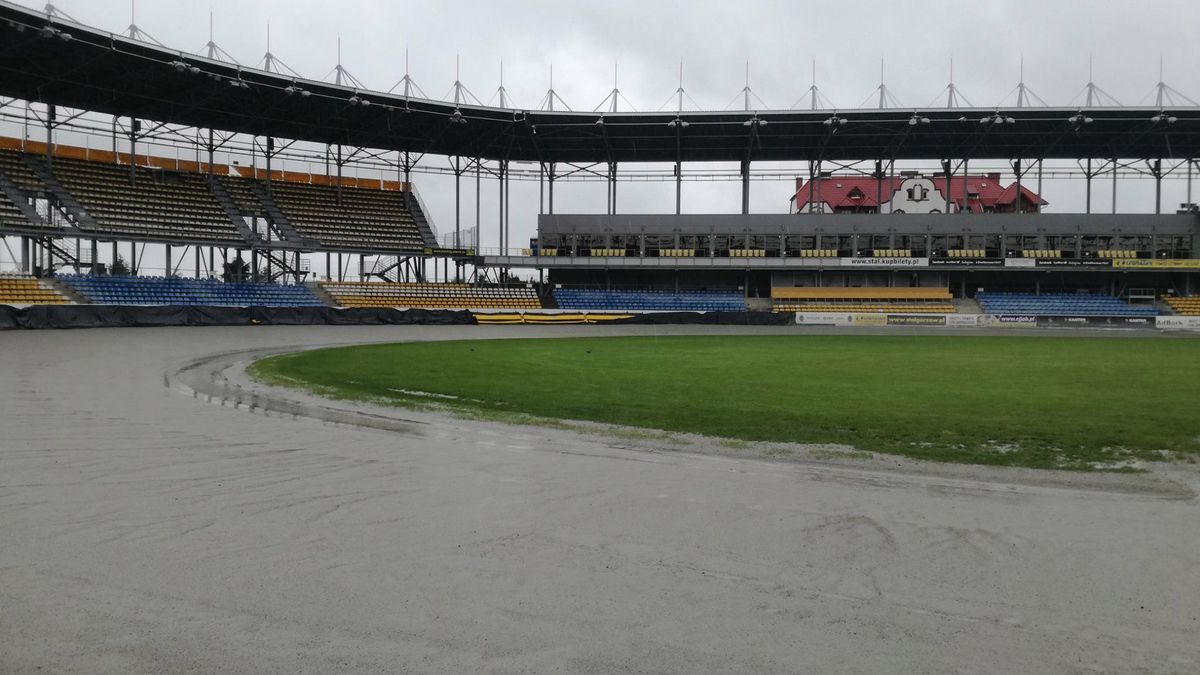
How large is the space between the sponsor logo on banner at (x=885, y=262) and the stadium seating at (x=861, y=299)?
2130 millimetres

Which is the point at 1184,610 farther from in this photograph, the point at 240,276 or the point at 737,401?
the point at 240,276

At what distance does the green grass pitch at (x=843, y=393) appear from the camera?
798 cm

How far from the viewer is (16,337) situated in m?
24.7

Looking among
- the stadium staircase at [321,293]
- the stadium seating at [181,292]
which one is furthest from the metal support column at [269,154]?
the stadium seating at [181,292]

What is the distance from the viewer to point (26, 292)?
3503 cm

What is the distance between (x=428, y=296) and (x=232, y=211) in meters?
16.0

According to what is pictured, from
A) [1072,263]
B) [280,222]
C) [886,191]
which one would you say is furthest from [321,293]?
[886,191]

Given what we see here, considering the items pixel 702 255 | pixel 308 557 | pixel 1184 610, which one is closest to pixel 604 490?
pixel 308 557

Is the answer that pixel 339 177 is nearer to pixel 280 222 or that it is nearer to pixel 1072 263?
pixel 280 222

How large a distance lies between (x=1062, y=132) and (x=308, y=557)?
218 ft

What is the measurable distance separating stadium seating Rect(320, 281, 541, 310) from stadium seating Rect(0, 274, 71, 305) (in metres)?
16.0

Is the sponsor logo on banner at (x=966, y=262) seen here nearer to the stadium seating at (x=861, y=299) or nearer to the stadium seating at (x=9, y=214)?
the stadium seating at (x=861, y=299)

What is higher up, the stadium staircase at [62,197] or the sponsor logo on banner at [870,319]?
the stadium staircase at [62,197]

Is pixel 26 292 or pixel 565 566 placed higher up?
pixel 26 292
